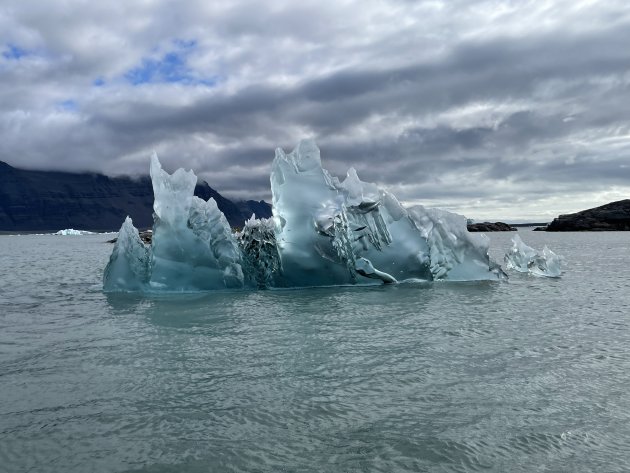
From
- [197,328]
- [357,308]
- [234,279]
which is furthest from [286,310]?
[234,279]

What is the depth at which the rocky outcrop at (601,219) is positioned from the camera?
352 ft

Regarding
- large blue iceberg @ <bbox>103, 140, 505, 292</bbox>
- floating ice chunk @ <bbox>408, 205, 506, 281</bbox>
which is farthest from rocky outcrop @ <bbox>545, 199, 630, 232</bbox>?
large blue iceberg @ <bbox>103, 140, 505, 292</bbox>

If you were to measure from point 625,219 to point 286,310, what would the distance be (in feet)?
373

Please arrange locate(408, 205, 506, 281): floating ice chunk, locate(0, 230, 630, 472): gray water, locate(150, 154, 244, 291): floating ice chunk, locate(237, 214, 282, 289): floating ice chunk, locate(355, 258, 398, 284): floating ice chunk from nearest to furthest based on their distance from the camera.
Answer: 1. locate(0, 230, 630, 472): gray water
2. locate(150, 154, 244, 291): floating ice chunk
3. locate(355, 258, 398, 284): floating ice chunk
4. locate(237, 214, 282, 289): floating ice chunk
5. locate(408, 205, 506, 281): floating ice chunk

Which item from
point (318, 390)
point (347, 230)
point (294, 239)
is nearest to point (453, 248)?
point (347, 230)

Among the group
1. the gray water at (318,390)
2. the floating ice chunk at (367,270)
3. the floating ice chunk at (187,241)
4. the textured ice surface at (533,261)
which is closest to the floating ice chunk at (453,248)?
the floating ice chunk at (367,270)

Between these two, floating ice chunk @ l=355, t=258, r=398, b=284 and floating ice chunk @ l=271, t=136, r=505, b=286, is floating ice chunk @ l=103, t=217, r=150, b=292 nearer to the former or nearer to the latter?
floating ice chunk @ l=271, t=136, r=505, b=286

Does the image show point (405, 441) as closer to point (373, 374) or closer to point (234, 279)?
point (373, 374)

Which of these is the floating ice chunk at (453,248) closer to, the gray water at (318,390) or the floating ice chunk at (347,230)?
the floating ice chunk at (347,230)

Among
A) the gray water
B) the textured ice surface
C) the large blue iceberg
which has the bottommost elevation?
the gray water

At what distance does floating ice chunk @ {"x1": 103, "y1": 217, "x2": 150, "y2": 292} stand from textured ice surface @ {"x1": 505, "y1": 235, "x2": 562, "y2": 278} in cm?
1580

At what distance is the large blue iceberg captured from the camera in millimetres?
18078

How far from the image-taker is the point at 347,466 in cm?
463

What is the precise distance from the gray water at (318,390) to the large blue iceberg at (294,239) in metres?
4.94
